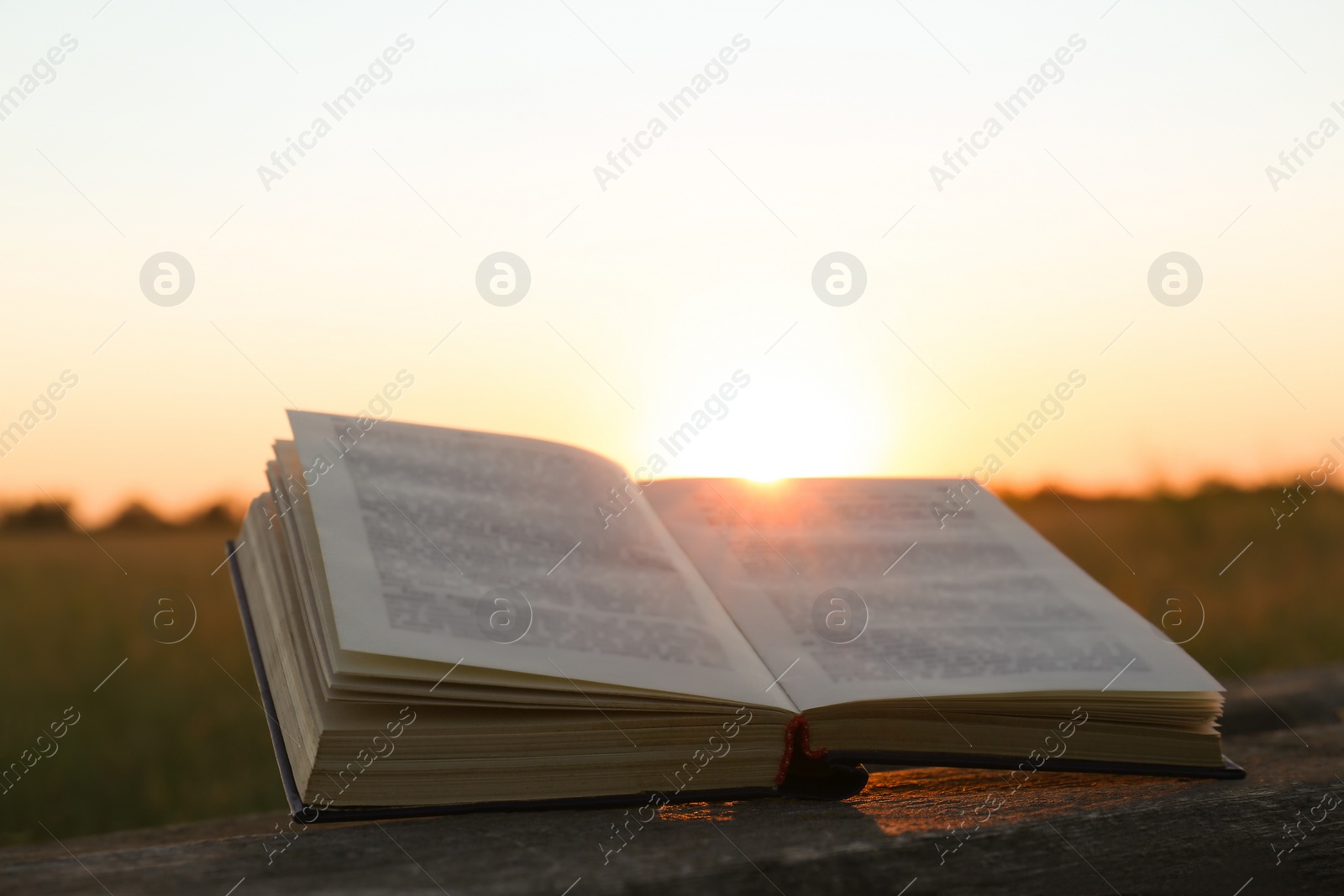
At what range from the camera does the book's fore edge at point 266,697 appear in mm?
780

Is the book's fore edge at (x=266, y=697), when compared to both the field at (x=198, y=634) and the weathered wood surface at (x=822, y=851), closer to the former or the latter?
the weathered wood surface at (x=822, y=851)

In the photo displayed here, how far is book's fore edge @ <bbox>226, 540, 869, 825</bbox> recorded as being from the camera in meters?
0.77

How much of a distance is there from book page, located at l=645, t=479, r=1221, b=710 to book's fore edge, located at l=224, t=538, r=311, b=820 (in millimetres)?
433

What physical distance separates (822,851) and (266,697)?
58 centimetres

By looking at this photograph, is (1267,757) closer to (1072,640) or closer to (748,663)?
(1072,640)

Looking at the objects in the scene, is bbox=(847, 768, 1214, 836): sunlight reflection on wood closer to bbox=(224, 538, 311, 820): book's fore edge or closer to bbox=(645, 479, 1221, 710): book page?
bbox=(645, 479, 1221, 710): book page

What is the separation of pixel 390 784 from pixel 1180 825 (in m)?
0.67

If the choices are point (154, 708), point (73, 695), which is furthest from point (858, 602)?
point (73, 695)

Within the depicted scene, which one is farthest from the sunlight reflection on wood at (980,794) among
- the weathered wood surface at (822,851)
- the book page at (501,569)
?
the book page at (501,569)

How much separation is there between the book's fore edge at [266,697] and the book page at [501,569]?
0.50 feet

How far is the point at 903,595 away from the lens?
1046mm

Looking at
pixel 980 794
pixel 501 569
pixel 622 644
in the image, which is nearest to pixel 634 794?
pixel 622 644

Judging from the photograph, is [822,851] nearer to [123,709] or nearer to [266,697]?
[266,697]

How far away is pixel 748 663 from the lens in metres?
0.89
